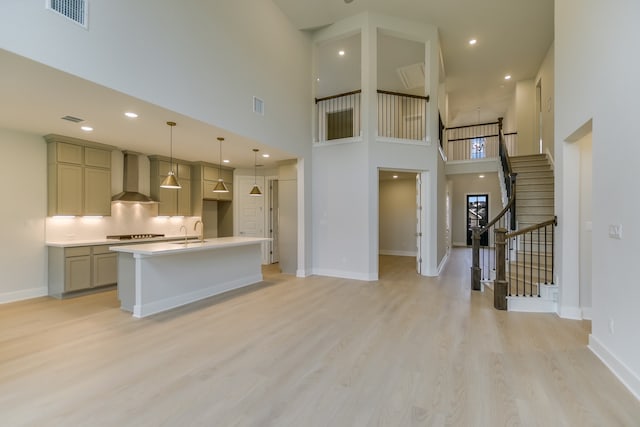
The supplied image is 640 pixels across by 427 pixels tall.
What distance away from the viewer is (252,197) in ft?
26.3

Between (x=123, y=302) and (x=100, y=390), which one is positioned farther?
(x=123, y=302)

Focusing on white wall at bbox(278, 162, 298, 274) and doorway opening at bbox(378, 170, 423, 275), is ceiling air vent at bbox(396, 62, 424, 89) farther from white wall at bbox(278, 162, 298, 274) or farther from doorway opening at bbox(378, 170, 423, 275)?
white wall at bbox(278, 162, 298, 274)

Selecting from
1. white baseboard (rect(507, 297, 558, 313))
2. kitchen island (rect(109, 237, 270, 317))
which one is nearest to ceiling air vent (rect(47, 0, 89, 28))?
kitchen island (rect(109, 237, 270, 317))

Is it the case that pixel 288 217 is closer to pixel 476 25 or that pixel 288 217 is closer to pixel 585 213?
pixel 585 213

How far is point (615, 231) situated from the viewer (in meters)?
2.53

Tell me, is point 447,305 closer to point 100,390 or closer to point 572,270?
point 572,270

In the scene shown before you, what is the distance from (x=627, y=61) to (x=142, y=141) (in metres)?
6.16

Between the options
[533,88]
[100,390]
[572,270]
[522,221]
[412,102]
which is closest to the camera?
[100,390]

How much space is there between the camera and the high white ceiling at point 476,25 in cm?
570

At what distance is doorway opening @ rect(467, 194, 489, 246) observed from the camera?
11.7 meters

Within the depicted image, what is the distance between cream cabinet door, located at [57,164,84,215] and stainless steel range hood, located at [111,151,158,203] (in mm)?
663

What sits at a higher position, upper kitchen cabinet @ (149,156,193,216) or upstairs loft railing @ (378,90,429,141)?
upstairs loft railing @ (378,90,429,141)

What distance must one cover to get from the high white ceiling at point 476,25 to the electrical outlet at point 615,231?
5.07 m

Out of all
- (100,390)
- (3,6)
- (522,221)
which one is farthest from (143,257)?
(522,221)
